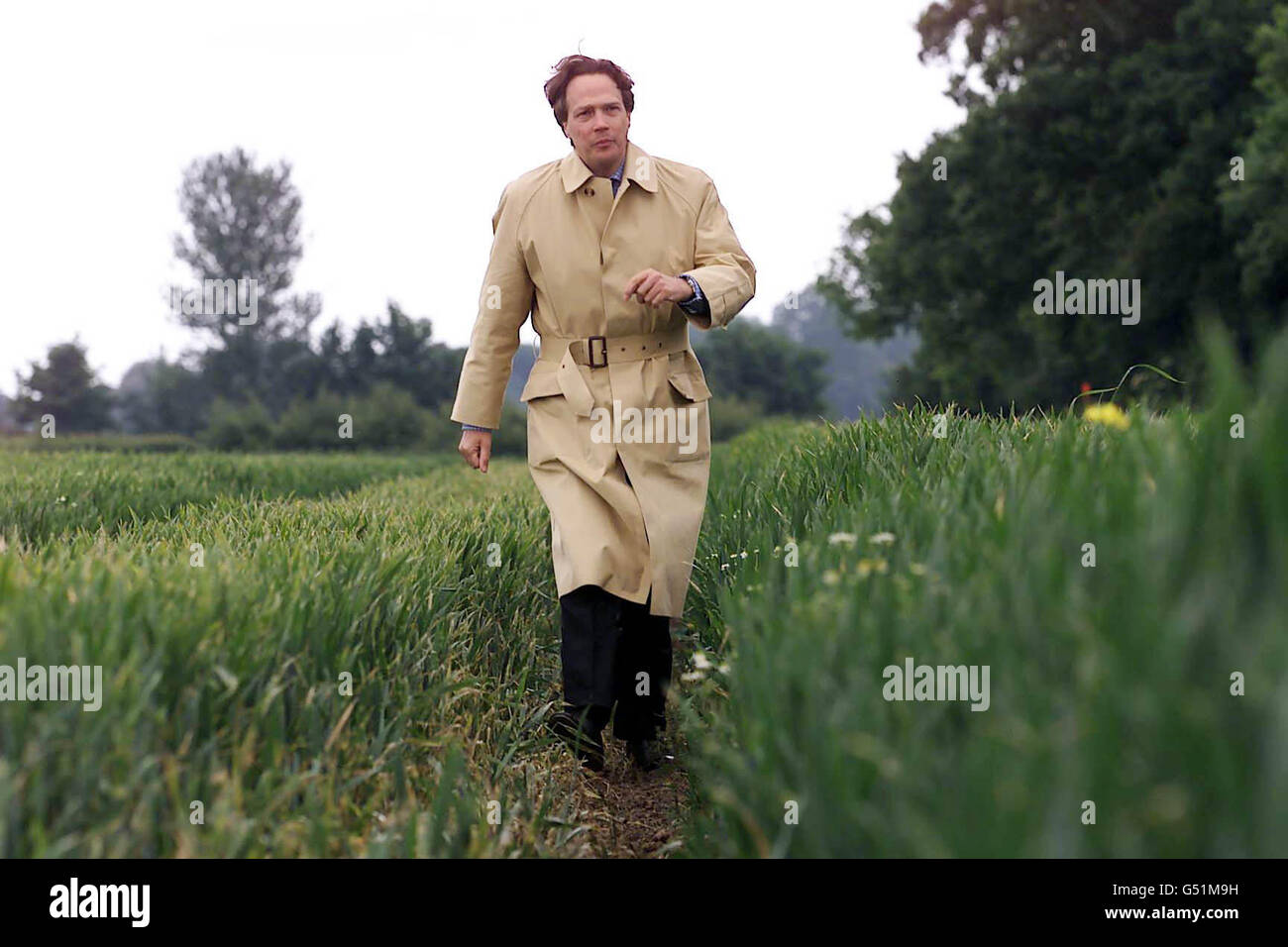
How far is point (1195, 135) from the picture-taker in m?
18.7

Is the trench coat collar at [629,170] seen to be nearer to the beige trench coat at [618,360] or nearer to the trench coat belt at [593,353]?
the beige trench coat at [618,360]

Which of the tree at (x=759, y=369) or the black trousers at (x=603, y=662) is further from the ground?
the tree at (x=759, y=369)

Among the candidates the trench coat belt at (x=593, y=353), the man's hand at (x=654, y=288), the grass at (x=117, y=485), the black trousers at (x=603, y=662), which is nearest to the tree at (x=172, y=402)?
the grass at (x=117, y=485)

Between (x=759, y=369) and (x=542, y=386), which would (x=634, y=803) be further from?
(x=759, y=369)

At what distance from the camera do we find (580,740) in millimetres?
3539

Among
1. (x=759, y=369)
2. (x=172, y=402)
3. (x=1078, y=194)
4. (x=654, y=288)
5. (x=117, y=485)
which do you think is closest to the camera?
(x=654, y=288)

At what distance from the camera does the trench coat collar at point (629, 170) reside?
146 inches

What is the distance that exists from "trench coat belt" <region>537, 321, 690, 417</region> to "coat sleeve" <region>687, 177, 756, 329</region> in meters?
0.15

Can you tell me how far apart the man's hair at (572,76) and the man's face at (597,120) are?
0.13 feet

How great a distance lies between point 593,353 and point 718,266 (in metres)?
0.52

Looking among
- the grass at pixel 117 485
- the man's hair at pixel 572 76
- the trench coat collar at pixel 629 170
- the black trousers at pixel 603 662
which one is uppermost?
the man's hair at pixel 572 76

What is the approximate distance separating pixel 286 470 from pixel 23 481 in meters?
4.65

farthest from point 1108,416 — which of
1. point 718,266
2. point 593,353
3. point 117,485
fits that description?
point 117,485
